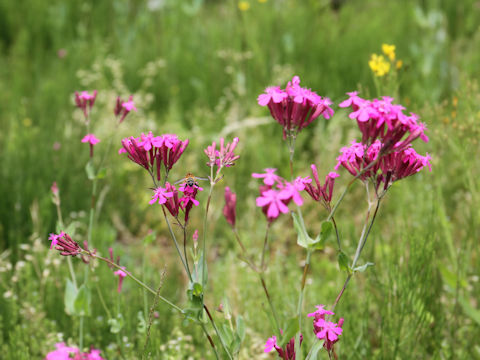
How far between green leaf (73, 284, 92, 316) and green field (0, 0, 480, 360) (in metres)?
0.09

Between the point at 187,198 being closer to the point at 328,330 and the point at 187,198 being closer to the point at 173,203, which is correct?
the point at 173,203

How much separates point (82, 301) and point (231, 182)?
156cm

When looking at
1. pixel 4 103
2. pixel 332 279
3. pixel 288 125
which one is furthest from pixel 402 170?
pixel 4 103

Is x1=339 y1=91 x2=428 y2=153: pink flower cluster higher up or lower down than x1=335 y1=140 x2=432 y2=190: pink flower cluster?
higher up

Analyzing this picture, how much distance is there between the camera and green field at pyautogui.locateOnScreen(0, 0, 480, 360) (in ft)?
5.76

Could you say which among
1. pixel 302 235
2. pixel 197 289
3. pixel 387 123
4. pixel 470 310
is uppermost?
pixel 387 123

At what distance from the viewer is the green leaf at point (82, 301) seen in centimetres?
148

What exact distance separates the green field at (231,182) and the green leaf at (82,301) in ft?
0.29

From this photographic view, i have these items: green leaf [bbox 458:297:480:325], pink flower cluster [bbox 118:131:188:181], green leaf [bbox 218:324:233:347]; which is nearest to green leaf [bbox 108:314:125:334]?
green leaf [bbox 218:324:233:347]

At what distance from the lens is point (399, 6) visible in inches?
208

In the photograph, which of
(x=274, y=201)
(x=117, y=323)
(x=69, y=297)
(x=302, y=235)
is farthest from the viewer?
(x=69, y=297)

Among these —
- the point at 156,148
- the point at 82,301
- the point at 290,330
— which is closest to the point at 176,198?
the point at 156,148

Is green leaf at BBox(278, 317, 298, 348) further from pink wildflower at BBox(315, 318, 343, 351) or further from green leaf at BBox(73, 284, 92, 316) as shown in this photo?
green leaf at BBox(73, 284, 92, 316)

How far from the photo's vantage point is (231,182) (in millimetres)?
2965
